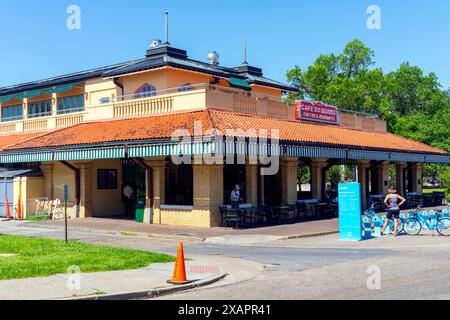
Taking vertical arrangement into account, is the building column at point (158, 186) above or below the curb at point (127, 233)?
above

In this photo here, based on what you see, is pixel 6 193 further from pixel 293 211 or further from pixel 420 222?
pixel 420 222

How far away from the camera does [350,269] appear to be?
1239 cm

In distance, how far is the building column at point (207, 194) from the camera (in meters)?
22.6

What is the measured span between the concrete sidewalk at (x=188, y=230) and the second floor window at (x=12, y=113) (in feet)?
53.8

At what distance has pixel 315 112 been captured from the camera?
3159 centimetres

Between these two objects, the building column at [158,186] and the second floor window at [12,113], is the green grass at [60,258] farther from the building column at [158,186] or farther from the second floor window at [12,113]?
the second floor window at [12,113]

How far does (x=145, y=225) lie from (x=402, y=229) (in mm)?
10616

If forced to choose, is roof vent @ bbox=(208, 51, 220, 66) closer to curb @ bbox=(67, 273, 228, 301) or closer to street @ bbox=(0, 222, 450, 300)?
street @ bbox=(0, 222, 450, 300)

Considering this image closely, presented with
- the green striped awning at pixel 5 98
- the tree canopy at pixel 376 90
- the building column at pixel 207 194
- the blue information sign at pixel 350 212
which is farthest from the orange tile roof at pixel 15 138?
the tree canopy at pixel 376 90

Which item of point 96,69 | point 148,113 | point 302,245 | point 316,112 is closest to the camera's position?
point 302,245

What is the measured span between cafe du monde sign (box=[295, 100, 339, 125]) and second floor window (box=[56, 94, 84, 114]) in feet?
44.2
